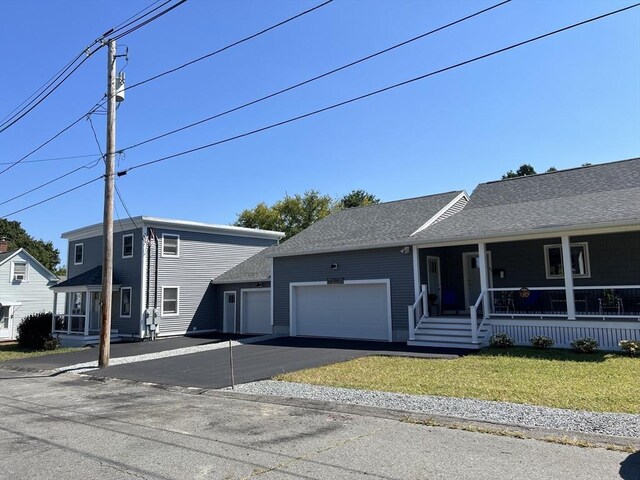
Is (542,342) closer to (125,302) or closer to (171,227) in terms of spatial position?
(171,227)

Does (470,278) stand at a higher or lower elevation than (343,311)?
higher

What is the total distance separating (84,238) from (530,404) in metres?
25.0

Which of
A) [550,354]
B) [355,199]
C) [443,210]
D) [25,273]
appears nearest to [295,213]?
[355,199]

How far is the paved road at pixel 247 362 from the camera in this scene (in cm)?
1125

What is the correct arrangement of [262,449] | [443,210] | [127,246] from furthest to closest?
1. [127,246]
2. [443,210]
3. [262,449]

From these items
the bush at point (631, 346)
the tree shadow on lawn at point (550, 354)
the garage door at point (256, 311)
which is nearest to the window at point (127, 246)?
the garage door at point (256, 311)

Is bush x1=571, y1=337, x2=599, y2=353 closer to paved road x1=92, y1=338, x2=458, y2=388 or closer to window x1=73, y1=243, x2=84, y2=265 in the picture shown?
paved road x1=92, y1=338, x2=458, y2=388

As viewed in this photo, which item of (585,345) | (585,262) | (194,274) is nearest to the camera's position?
(585,345)

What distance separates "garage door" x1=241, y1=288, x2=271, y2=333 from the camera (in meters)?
22.4

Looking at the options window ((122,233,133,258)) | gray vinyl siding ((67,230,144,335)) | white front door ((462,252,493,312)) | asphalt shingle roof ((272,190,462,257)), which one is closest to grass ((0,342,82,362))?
gray vinyl siding ((67,230,144,335))

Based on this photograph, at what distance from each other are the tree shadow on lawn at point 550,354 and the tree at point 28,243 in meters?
57.5

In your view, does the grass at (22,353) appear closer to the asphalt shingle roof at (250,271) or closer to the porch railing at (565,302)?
the asphalt shingle roof at (250,271)

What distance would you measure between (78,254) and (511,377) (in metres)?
24.4

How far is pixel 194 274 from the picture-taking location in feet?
78.7
